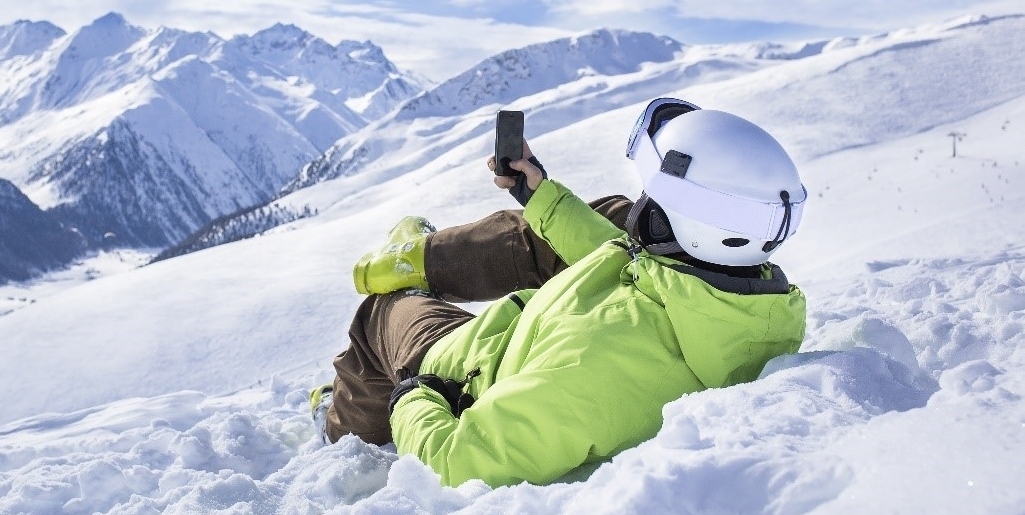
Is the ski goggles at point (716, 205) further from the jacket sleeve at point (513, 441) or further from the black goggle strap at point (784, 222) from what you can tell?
the jacket sleeve at point (513, 441)

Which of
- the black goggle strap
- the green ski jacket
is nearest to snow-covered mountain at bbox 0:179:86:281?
the green ski jacket

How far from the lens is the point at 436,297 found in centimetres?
380

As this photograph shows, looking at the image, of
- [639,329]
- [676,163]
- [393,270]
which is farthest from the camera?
[393,270]

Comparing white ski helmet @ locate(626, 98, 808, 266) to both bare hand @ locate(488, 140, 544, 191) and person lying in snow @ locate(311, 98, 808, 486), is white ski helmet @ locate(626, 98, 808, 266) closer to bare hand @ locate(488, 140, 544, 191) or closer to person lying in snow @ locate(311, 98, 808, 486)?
person lying in snow @ locate(311, 98, 808, 486)

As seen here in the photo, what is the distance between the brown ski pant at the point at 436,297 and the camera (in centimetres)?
351

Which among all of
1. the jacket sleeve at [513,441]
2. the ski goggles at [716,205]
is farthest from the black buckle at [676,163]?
the jacket sleeve at [513,441]

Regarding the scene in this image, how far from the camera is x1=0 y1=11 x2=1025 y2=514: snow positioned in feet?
5.30

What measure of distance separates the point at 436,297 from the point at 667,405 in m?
1.87

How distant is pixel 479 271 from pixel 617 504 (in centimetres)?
222

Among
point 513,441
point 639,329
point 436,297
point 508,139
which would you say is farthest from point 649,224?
point 436,297

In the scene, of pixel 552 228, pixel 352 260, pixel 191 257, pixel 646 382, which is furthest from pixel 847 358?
pixel 191 257

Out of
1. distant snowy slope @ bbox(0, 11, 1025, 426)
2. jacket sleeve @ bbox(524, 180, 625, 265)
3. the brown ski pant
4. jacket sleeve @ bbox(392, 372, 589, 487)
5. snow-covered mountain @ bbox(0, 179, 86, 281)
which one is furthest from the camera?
snow-covered mountain @ bbox(0, 179, 86, 281)

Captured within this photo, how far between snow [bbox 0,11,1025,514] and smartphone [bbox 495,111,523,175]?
4.61 ft

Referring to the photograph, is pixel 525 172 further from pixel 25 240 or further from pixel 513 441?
pixel 25 240
